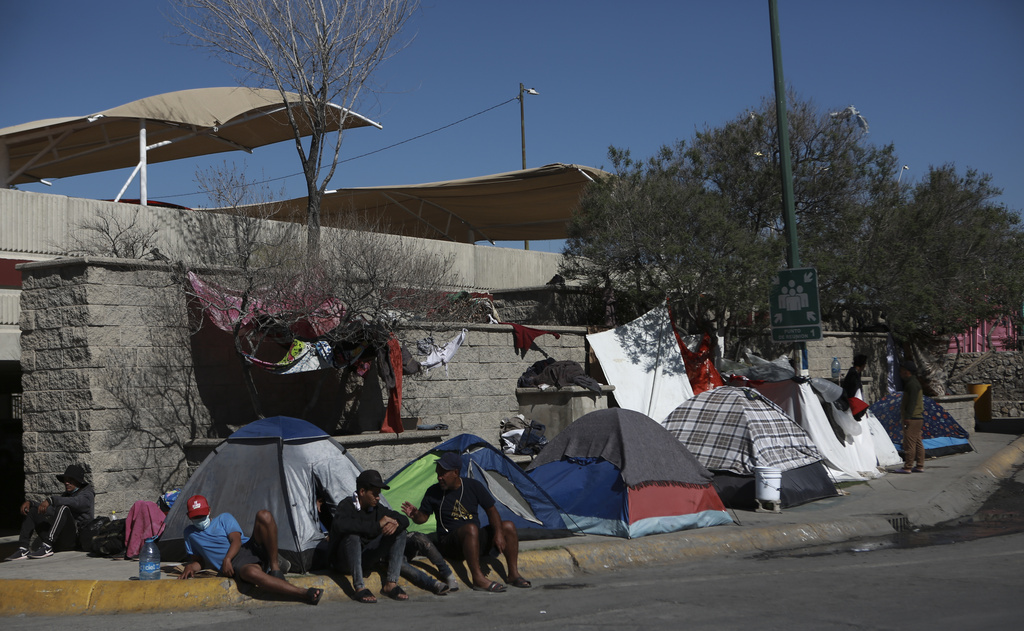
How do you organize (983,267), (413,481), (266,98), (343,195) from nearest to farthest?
(413,481) → (266,98) → (983,267) → (343,195)

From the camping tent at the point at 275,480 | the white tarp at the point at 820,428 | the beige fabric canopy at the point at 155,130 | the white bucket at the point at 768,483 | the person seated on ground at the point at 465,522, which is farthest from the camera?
the beige fabric canopy at the point at 155,130

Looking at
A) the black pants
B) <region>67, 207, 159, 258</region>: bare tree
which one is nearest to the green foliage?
<region>67, 207, 159, 258</region>: bare tree

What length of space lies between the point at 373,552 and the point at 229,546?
50.8 inches

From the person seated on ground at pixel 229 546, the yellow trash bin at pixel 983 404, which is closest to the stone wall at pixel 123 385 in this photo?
the person seated on ground at pixel 229 546

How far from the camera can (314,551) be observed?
8.45 m

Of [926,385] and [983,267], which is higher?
[983,267]

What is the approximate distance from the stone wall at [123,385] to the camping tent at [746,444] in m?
3.81

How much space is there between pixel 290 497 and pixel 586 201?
1051 cm

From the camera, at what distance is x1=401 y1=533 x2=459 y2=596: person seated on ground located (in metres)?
7.80

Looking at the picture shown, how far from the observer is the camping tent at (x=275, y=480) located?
8694 millimetres

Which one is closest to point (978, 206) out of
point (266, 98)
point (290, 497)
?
point (266, 98)

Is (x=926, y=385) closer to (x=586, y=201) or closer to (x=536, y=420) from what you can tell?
(x=586, y=201)

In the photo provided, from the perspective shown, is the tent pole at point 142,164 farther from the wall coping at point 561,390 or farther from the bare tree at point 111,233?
the wall coping at point 561,390

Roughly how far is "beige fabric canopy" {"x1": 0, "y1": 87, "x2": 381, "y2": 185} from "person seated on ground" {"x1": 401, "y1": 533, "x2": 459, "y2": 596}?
38.8 feet
